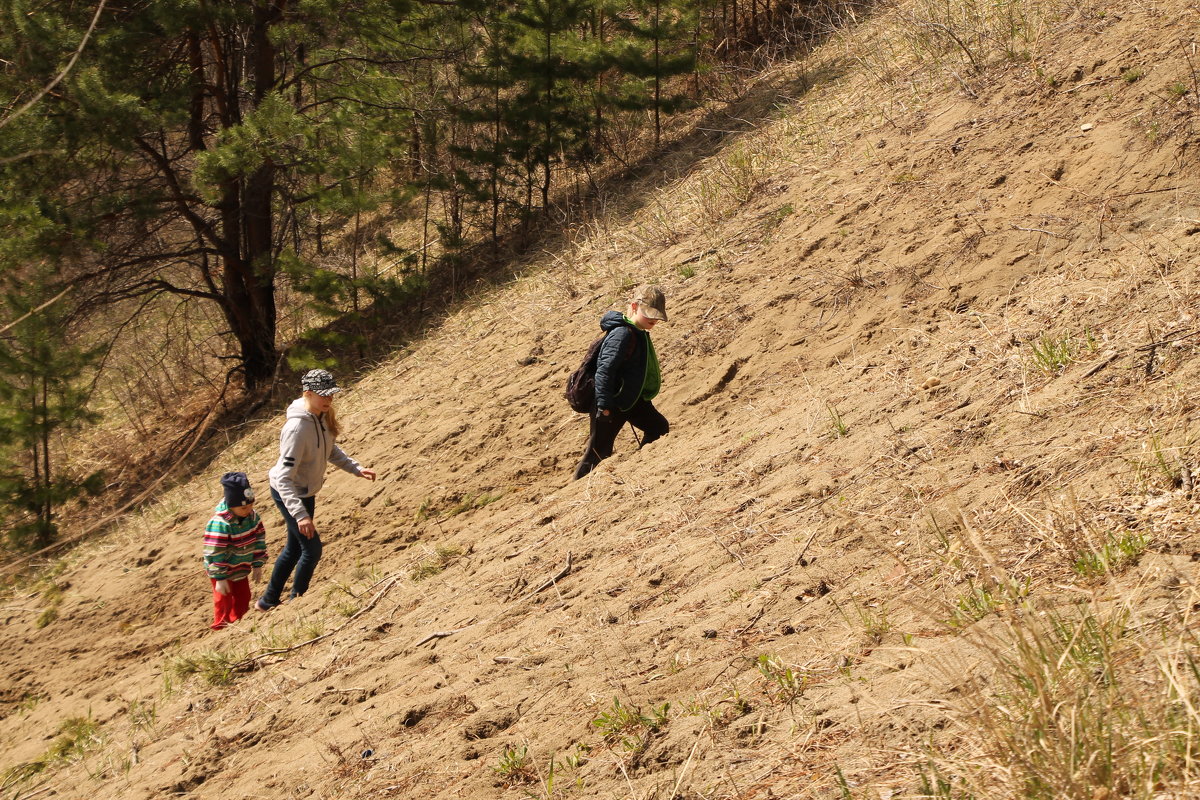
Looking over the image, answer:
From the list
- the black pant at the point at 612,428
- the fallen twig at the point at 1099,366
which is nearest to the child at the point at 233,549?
the black pant at the point at 612,428

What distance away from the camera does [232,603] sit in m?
7.85

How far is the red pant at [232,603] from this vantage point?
7.76m

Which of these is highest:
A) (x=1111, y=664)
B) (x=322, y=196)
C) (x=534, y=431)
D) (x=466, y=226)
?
(x=322, y=196)

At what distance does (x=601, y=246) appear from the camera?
12680mm

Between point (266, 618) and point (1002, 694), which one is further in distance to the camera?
point (266, 618)

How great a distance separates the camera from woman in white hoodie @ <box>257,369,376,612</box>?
714 cm

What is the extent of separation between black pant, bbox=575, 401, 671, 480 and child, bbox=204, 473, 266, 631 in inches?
103

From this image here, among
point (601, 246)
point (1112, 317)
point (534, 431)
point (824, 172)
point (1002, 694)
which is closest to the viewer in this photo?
point (1002, 694)

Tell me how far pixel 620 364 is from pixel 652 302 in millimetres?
523

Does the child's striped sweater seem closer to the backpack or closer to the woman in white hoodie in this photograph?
the woman in white hoodie

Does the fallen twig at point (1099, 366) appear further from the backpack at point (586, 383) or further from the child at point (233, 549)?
the child at point (233, 549)

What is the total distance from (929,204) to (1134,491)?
17.4ft

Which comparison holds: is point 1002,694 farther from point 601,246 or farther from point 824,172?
point 601,246

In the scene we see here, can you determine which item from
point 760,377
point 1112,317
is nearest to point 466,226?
point 760,377
